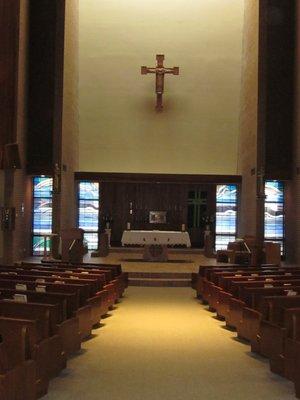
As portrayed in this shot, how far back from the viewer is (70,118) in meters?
15.5

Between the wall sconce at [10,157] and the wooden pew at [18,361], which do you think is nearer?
the wooden pew at [18,361]

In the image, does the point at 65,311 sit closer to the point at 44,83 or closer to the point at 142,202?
the point at 44,83

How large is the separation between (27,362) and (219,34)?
14.5 m

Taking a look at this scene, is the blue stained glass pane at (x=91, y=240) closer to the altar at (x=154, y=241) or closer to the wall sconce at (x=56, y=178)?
the wall sconce at (x=56, y=178)

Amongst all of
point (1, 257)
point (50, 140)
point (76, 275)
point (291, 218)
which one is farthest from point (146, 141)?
point (76, 275)

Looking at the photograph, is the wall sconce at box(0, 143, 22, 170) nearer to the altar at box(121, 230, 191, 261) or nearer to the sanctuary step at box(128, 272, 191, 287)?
the altar at box(121, 230, 191, 261)

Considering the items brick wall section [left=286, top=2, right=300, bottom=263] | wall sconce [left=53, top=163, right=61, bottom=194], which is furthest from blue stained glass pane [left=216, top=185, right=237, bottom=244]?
wall sconce [left=53, top=163, right=61, bottom=194]

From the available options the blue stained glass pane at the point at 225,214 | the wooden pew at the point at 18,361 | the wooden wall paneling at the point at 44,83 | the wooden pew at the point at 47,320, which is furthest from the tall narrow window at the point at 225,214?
the wooden pew at the point at 18,361

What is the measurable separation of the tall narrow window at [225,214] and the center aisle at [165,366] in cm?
972

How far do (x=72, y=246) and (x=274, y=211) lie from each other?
5865mm

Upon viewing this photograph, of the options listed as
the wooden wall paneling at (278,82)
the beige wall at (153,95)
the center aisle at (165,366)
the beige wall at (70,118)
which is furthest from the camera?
the beige wall at (153,95)

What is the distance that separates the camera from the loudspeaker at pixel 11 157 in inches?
480

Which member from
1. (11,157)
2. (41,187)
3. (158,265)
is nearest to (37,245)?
(41,187)

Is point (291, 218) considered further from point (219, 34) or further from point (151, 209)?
point (219, 34)
